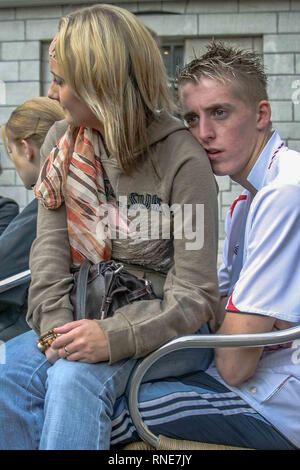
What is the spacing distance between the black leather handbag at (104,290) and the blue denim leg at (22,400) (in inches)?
8.8

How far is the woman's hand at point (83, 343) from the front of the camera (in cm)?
148

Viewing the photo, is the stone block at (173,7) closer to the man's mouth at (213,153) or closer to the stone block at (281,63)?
the stone block at (281,63)

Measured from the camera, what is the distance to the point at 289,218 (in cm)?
153

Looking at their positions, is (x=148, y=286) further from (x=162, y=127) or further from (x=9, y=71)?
(x=9, y=71)

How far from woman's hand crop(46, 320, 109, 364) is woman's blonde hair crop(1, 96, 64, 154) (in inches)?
50.2

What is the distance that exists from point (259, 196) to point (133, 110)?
439 millimetres

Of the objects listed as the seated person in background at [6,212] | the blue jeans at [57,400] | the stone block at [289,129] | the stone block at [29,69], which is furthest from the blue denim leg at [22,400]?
the stone block at [29,69]

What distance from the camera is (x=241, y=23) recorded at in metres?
7.34

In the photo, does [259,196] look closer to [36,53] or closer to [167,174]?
[167,174]

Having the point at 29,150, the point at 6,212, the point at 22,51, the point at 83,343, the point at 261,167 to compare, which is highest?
the point at 22,51

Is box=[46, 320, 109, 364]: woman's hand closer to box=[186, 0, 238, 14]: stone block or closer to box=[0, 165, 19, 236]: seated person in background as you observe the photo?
box=[0, 165, 19, 236]: seated person in background

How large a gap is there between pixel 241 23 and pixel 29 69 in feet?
9.36

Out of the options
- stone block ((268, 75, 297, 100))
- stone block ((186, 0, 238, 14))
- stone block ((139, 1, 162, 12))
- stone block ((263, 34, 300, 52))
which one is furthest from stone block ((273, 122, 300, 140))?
stone block ((139, 1, 162, 12))

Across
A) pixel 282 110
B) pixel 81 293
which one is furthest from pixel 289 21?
pixel 81 293
